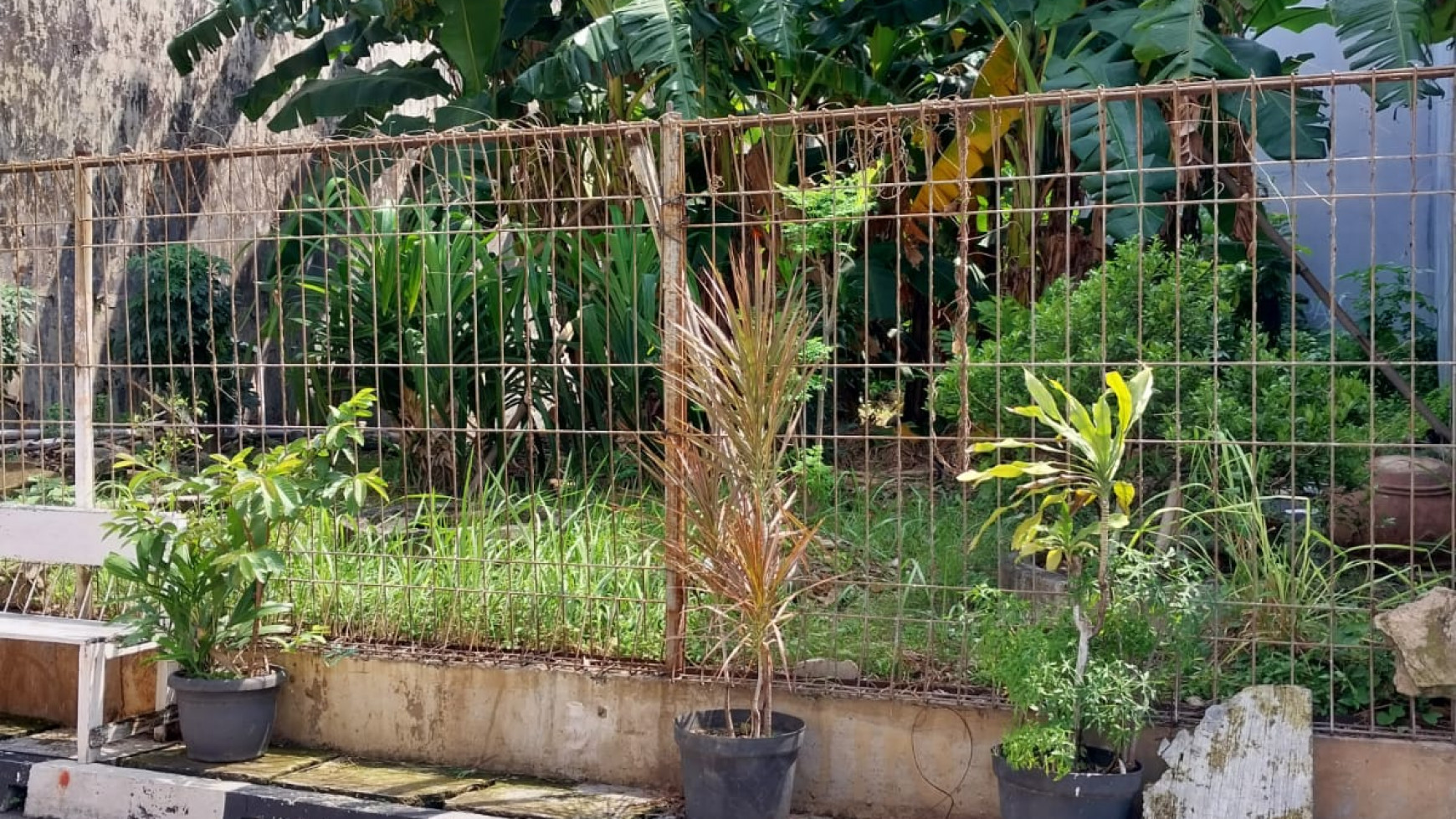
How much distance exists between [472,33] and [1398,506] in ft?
21.4

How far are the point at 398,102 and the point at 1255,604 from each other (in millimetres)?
7675

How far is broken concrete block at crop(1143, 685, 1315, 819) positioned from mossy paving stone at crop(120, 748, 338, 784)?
315 centimetres

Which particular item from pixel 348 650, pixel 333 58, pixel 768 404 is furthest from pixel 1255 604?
pixel 333 58

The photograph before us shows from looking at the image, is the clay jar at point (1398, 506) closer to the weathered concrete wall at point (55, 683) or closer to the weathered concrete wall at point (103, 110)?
the weathered concrete wall at point (55, 683)

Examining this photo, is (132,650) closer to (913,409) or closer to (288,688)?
(288,688)

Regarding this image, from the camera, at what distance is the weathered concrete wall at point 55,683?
19.7 ft

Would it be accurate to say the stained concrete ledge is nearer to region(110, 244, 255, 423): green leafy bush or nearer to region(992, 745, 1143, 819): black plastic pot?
region(992, 745, 1143, 819): black plastic pot

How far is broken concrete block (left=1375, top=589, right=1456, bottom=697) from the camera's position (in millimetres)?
4211

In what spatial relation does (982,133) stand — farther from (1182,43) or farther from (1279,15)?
(1279,15)

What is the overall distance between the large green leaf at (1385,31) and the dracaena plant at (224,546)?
5.22 meters

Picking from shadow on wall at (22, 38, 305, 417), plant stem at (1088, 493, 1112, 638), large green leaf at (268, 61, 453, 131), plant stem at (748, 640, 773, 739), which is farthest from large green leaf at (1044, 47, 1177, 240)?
shadow on wall at (22, 38, 305, 417)

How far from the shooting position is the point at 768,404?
4.70m

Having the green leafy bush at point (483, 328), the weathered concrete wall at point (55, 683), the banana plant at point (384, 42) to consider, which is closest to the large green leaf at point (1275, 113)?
the green leafy bush at point (483, 328)

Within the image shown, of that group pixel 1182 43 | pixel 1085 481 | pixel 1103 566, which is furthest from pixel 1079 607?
pixel 1182 43
